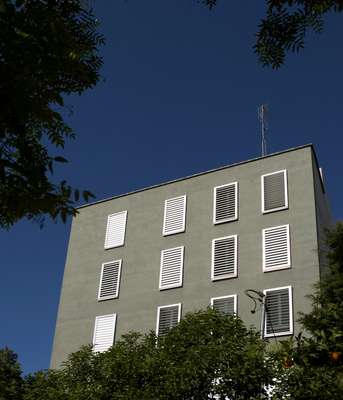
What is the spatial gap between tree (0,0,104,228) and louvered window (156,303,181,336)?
26777 mm

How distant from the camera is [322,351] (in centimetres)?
1891

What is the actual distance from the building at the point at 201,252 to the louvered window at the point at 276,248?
55mm

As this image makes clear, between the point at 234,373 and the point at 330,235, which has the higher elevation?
the point at 330,235

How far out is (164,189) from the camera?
36.7 m

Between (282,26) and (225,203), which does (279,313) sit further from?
(282,26)

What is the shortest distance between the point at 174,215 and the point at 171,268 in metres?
3.63

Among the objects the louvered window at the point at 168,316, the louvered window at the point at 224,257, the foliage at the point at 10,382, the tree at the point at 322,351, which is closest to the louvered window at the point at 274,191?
the louvered window at the point at 224,257

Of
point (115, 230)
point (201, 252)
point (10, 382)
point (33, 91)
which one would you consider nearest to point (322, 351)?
point (201, 252)

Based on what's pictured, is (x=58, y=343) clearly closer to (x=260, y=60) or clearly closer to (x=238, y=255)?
(x=238, y=255)

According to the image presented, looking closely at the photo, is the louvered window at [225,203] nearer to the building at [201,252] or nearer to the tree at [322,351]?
the building at [201,252]

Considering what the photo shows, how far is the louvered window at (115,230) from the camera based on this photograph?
36.3 meters

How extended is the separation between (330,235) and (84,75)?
2049 cm

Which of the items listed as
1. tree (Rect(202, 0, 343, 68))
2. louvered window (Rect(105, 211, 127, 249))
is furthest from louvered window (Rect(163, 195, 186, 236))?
tree (Rect(202, 0, 343, 68))

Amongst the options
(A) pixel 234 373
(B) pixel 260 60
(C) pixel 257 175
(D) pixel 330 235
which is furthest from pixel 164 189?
(B) pixel 260 60
